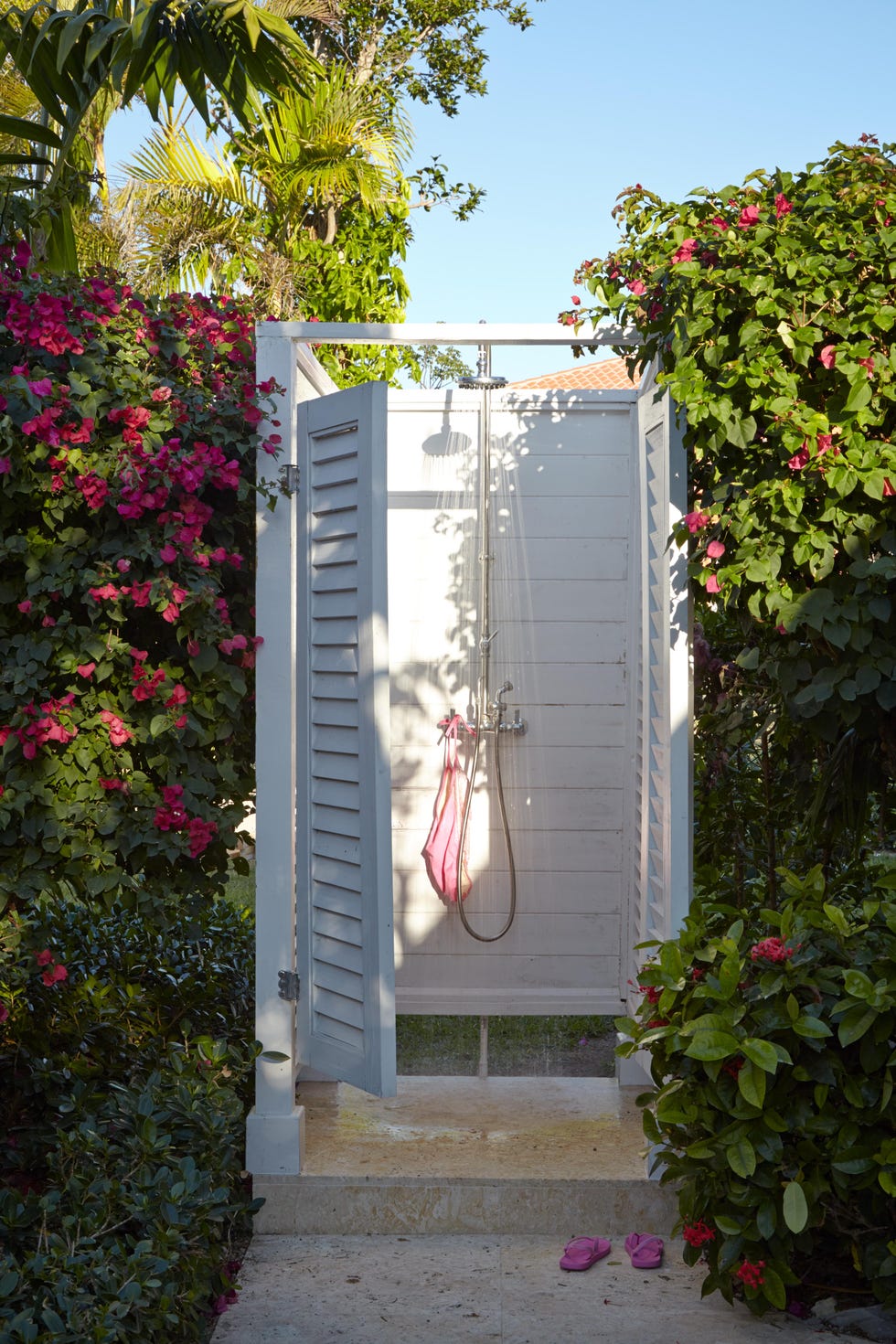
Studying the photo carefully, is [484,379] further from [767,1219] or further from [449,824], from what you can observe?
[767,1219]

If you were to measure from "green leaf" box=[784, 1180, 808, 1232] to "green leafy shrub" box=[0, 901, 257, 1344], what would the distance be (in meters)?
1.14

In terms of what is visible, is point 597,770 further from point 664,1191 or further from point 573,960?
point 664,1191

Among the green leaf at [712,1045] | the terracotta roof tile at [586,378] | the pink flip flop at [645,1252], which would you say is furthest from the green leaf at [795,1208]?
the terracotta roof tile at [586,378]

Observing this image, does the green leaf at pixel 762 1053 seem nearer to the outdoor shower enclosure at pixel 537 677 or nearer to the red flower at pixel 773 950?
the red flower at pixel 773 950

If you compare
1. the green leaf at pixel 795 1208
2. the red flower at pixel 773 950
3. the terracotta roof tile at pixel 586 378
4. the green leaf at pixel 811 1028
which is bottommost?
the green leaf at pixel 795 1208

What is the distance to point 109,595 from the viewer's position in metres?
2.89

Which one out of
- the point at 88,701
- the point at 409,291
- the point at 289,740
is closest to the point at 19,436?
the point at 88,701

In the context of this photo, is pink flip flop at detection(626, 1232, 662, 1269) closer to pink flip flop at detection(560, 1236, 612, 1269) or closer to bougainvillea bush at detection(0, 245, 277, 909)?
pink flip flop at detection(560, 1236, 612, 1269)

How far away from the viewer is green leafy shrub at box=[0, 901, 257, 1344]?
2170 mm

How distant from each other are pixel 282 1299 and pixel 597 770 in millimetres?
1787

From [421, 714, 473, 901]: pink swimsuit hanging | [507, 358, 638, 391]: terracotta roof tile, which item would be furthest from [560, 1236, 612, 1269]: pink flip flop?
[507, 358, 638, 391]: terracotta roof tile

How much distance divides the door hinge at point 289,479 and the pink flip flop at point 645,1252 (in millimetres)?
1994

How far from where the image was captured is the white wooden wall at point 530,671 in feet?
12.5

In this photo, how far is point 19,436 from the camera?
9.50 feet
